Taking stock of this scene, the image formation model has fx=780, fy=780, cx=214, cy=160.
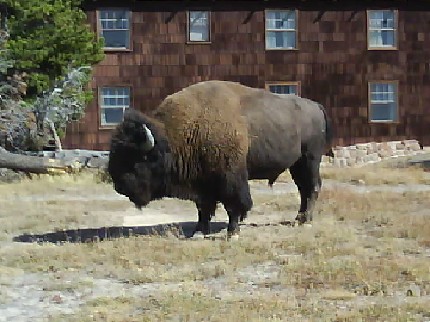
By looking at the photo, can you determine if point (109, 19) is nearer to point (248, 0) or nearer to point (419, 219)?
point (248, 0)

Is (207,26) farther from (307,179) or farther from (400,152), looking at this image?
(307,179)

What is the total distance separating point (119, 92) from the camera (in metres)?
27.8

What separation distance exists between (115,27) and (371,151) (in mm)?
10382

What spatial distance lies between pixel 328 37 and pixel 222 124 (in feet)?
61.7

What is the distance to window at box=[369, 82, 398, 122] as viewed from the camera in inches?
1153

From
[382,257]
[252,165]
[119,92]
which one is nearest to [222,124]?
[252,165]

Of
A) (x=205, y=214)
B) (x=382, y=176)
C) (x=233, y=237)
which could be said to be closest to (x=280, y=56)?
(x=382, y=176)

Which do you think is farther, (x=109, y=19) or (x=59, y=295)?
(x=109, y=19)

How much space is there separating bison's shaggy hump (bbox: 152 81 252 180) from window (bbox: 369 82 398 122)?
1927cm

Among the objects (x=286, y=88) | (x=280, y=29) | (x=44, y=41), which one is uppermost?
(x=280, y=29)

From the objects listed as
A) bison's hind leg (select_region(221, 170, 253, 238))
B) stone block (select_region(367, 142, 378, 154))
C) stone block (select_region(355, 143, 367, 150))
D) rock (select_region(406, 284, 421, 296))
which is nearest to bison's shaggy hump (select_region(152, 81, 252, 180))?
bison's hind leg (select_region(221, 170, 253, 238))

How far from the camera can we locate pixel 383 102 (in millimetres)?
29328

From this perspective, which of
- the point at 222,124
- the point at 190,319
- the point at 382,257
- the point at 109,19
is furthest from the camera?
the point at 109,19

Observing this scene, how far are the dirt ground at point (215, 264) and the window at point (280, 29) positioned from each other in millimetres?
14309
